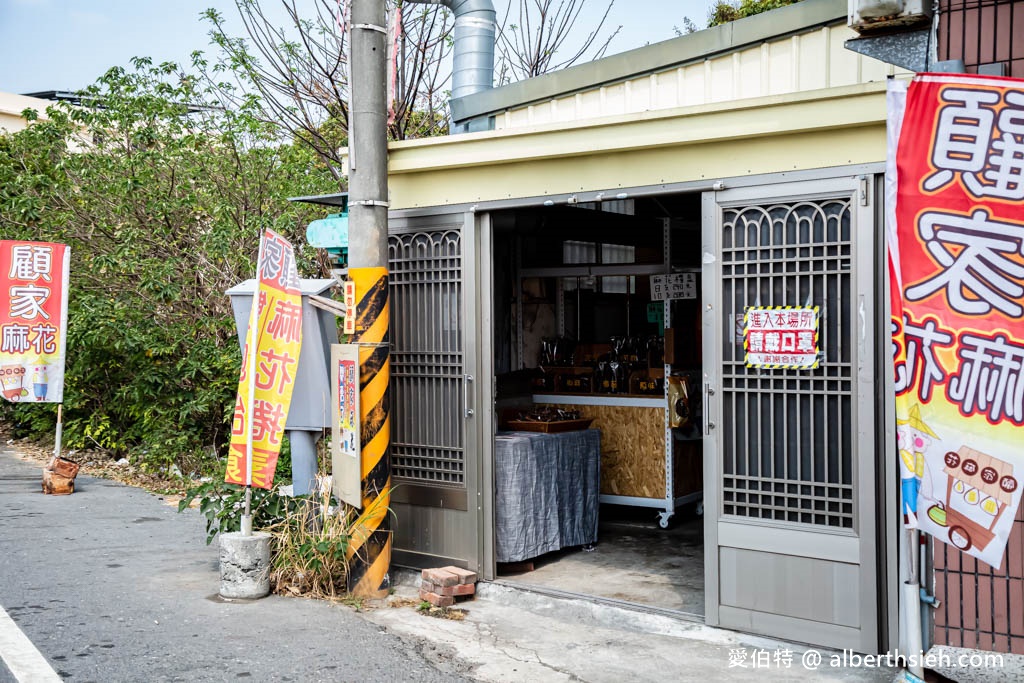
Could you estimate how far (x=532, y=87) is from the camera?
7.93 meters

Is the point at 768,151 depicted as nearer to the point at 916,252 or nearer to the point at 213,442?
the point at 916,252

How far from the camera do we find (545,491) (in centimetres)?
757

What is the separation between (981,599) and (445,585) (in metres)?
3.22

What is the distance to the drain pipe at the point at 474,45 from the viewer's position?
902 cm

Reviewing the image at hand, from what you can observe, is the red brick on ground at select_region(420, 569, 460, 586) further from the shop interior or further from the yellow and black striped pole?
the shop interior

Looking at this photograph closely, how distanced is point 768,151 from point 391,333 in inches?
121

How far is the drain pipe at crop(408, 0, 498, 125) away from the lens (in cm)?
902

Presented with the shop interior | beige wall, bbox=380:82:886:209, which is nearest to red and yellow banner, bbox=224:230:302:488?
beige wall, bbox=380:82:886:209

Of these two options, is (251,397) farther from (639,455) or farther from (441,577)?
(639,455)

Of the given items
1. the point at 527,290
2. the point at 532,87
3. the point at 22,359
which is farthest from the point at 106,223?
the point at 532,87

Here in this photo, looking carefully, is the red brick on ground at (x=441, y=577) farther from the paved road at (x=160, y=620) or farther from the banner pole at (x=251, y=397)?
the banner pole at (x=251, y=397)

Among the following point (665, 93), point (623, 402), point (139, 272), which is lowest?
point (623, 402)

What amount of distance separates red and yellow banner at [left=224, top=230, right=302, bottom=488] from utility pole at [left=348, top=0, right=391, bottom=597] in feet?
1.63

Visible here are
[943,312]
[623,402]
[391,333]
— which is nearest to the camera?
[943,312]
